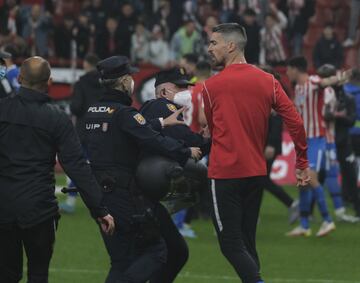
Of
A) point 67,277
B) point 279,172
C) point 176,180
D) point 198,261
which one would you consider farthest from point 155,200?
point 279,172

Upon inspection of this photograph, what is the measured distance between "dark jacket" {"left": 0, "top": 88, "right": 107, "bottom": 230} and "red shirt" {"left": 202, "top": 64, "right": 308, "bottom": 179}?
4.10 feet

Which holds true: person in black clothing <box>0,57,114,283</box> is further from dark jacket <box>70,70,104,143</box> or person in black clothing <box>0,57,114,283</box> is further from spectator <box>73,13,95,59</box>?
spectator <box>73,13,95,59</box>

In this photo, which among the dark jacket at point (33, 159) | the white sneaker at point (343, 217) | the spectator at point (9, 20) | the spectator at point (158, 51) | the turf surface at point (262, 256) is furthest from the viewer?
the spectator at point (9, 20)

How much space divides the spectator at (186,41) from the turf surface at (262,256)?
9560mm

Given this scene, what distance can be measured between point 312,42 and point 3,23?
24.7 feet

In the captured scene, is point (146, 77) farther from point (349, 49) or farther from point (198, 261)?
point (198, 261)

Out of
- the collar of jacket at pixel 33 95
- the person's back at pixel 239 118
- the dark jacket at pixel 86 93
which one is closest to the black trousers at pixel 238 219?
the person's back at pixel 239 118

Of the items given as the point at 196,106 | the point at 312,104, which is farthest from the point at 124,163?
the point at 312,104

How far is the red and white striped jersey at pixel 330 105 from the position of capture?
52.1 ft

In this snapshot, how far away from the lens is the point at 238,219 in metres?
9.36

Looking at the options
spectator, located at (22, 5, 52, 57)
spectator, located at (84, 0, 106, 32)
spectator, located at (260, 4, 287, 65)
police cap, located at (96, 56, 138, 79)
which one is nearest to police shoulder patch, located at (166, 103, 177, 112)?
police cap, located at (96, 56, 138, 79)

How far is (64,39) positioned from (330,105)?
11437 mm

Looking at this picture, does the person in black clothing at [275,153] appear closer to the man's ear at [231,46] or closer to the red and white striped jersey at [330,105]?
the red and white striped jersey at [330,105]

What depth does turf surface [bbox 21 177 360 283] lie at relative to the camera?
1209 centimetres
